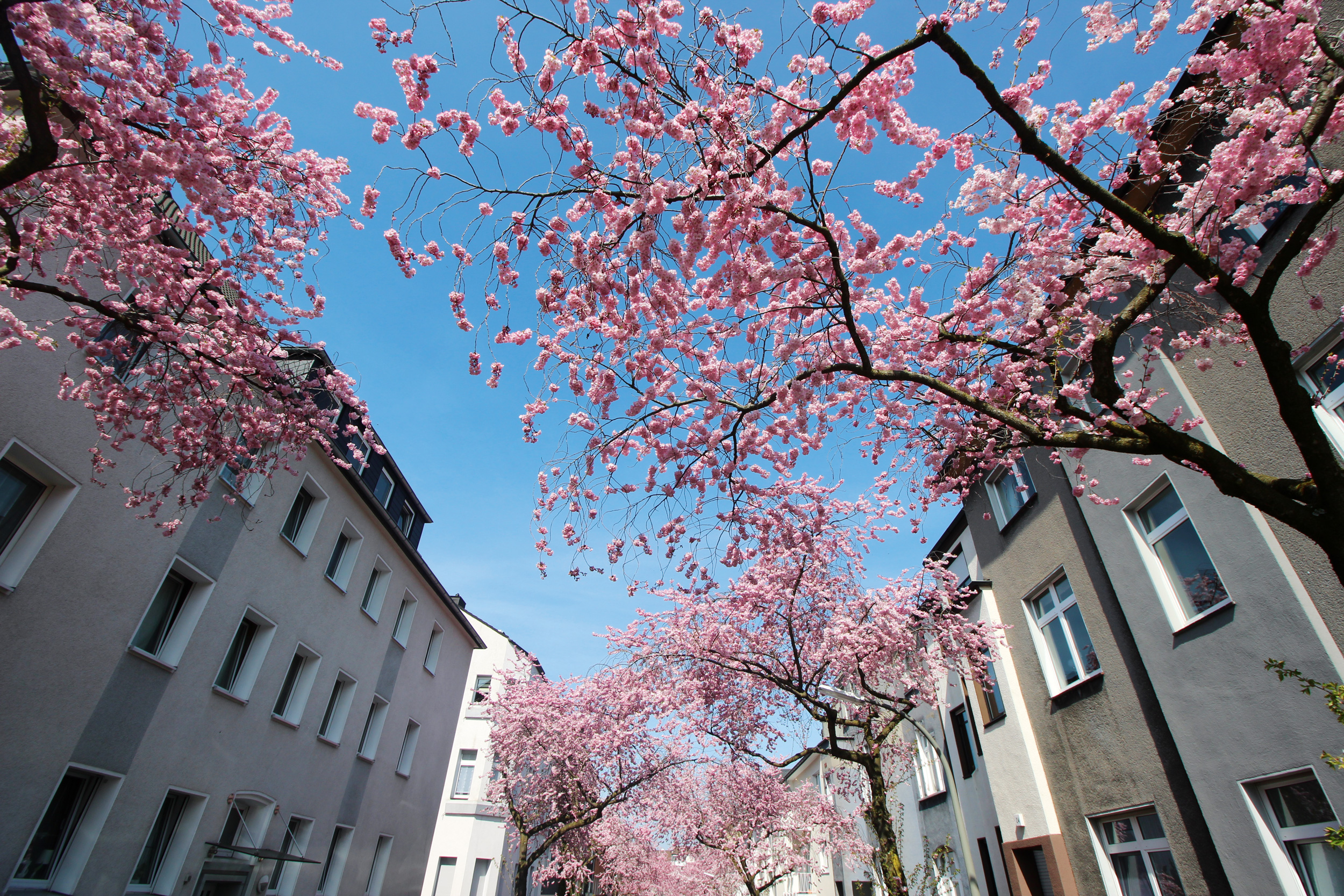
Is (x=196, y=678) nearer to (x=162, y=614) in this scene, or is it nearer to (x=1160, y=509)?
(x=162, y=614)

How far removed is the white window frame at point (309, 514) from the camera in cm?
1192

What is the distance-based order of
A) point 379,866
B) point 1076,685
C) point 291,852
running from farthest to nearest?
point 379,866 → point 291,852 → point 1076,685

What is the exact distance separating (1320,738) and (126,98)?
10.9 meters

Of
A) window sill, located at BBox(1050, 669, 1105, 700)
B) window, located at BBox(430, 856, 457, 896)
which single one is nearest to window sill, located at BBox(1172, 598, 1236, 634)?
window sill, located at BBox(1050, 669, 1105, 700)

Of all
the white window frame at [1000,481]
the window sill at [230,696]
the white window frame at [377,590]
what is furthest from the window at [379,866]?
the white window frame at [1000,481]

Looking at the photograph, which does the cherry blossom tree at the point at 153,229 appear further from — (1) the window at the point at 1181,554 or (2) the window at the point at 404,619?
(1) the window at the point at 1181,554

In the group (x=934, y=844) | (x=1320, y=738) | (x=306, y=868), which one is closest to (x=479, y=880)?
(x=306, y=868)

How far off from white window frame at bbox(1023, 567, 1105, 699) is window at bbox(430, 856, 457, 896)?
21594 mm

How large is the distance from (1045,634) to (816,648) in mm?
4076

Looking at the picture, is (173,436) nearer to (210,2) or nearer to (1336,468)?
(210,2)

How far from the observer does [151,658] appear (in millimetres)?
8398

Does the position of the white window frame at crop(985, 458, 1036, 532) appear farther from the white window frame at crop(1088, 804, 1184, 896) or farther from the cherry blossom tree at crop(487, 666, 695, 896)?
the cherry blossom tree at crop(487, 666, 695, 896)

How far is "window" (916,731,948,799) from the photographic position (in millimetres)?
14141

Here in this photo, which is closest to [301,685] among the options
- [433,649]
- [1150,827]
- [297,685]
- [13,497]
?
[297,685]
